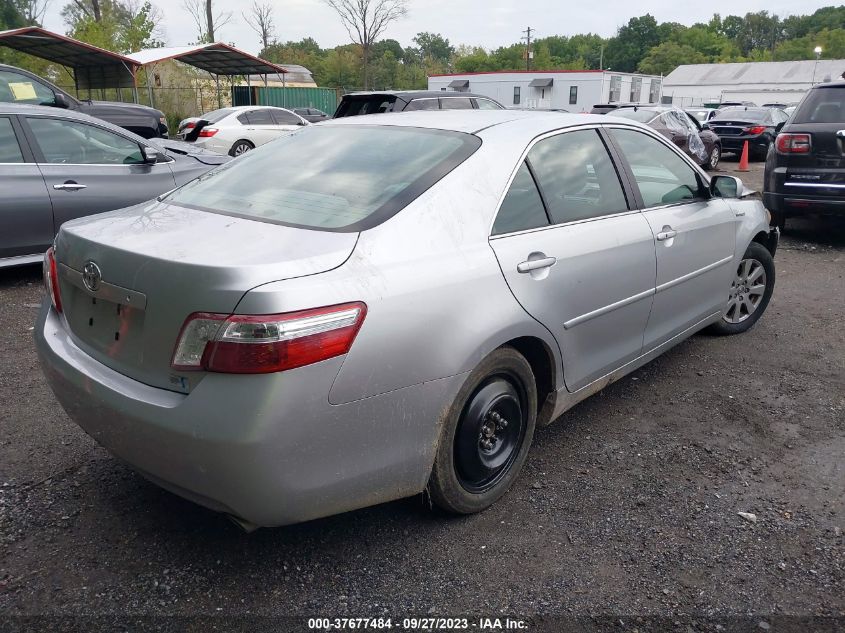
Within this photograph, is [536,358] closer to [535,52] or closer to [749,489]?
[749,489]

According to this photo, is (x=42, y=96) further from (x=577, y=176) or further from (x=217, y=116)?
(x=577, y=176)

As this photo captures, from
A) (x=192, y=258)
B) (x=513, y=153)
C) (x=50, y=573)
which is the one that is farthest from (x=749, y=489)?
(x=50, y=573)

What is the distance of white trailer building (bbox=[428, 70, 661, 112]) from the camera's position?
49.8 meters

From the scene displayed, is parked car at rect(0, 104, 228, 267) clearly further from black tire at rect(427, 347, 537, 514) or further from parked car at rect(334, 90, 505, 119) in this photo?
black tire at rect(427, 347, 537, 514)

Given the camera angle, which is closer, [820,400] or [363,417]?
[363,417]

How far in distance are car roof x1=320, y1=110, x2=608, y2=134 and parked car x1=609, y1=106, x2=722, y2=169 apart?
11.4m

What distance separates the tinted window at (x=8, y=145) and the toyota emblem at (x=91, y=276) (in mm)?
4229

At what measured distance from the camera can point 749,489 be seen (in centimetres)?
310

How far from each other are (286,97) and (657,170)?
30.3 meters

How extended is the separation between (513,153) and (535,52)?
108 m

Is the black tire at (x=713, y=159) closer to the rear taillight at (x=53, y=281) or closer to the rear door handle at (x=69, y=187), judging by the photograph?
the rear door handle at (x=69, y=187)

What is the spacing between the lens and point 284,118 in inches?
689

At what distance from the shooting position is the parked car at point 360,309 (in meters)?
2.09

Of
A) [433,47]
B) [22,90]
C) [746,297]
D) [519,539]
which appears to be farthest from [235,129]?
[433,47]
